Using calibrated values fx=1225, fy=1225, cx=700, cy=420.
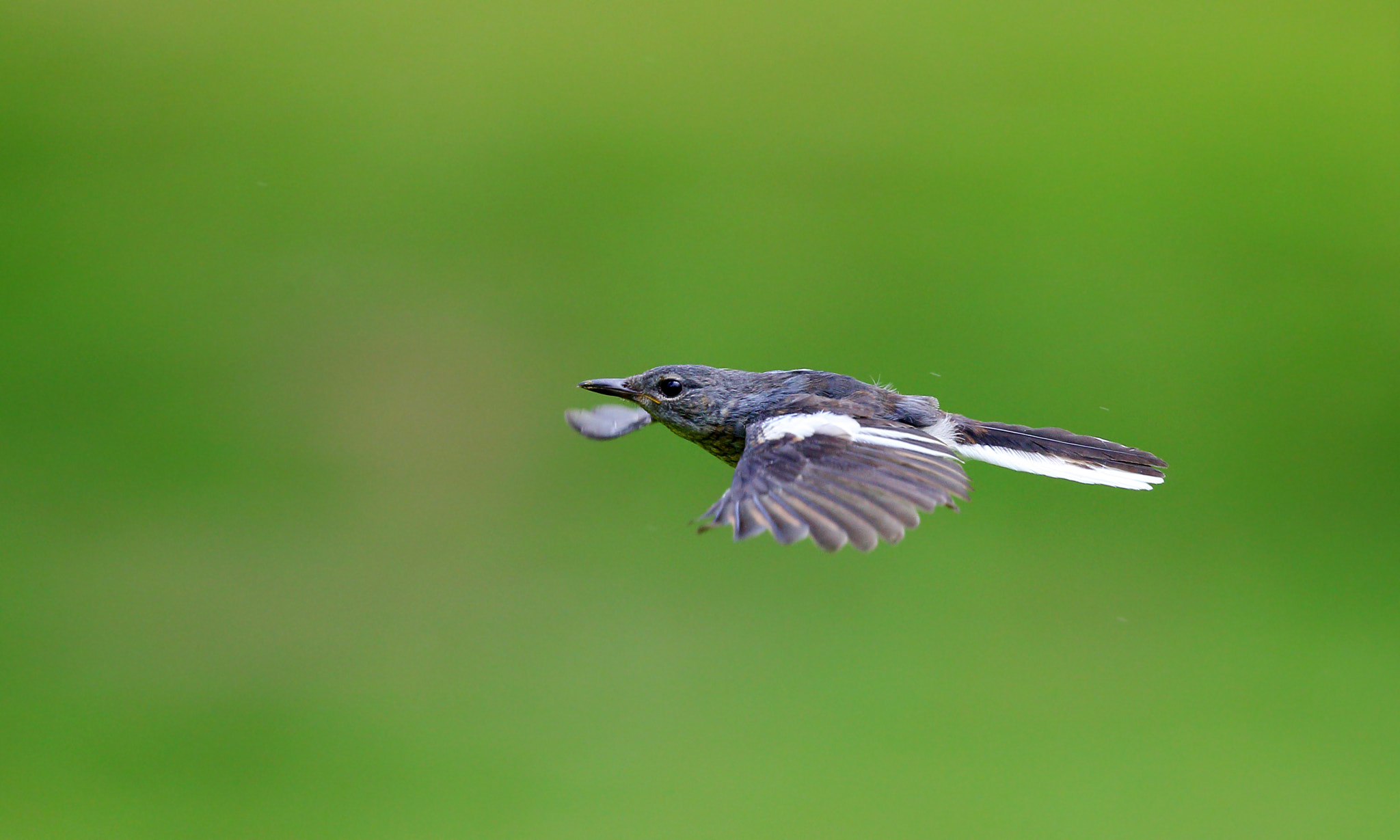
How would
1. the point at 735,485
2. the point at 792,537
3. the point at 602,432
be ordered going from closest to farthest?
1. the point at 792,537
2. the point at 735,485
3. the point at 602,432

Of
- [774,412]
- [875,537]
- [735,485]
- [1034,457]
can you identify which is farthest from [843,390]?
[875,537]

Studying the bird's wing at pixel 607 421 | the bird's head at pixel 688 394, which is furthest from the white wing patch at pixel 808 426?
the bird's wing at pixel 607 421

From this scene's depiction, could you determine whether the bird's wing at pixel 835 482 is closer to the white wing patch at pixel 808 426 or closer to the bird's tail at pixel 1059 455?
the white wing patch at pixel 808 426

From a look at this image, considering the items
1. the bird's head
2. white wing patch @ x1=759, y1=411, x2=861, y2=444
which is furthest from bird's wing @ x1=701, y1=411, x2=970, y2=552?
the bird's head

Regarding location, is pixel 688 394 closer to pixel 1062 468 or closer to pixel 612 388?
pixel 612 388

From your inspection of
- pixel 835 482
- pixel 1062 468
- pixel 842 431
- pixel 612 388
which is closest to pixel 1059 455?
pixel 1062 468

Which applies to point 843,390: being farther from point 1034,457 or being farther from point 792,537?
point 792,537
